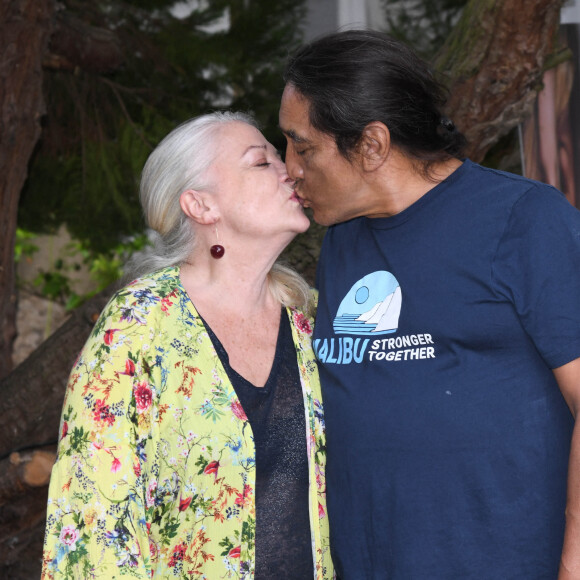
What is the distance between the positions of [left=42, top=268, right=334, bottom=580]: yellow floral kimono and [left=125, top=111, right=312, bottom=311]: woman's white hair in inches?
9.5

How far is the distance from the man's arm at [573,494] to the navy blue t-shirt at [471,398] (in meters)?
0.04

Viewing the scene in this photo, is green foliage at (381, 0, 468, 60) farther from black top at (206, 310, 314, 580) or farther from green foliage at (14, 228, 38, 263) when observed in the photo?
green foliage at (14, 228, 38, 263)

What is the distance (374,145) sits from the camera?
1786 mm

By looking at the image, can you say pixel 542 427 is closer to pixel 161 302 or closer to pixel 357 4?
pixel 161 302

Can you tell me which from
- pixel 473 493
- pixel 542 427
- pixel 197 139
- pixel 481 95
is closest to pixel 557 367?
pixel 542 427

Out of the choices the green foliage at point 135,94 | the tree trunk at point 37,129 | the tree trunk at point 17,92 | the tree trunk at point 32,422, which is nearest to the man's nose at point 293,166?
the tree trunk at point 37,129

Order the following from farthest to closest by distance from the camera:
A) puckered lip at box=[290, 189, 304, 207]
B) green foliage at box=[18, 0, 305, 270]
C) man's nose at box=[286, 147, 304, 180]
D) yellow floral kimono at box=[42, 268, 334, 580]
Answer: green foliage at box=[18, 0, 305, 270], puckered lip at box=[290, 189, 304, 207], man's nose at box=[286, 147, 304, 180], yellow floral kimono at box=[42, 268, 334, 580]

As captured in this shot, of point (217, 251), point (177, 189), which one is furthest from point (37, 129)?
point (217, 251)

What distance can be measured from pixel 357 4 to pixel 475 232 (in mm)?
3282

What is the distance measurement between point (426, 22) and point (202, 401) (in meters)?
2.95

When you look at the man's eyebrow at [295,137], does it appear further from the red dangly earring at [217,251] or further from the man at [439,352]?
the red dangly earring at [217,251]

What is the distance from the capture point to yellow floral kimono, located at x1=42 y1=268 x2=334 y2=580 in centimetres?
167

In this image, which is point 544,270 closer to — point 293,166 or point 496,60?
point 293,166

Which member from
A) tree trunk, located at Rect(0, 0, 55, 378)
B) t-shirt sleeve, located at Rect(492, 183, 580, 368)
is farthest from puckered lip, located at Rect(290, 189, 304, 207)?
tree trunk, located at Rect(0, 0, 55, 378)
